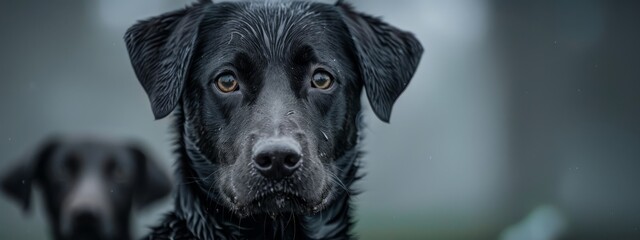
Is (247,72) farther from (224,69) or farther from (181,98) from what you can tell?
(181,98)

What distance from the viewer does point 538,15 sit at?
4.39 metres

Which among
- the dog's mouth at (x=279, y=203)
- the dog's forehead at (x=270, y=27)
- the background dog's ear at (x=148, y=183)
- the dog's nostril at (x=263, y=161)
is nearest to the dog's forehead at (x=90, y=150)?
the background dog's ear at (x=148, y=183)

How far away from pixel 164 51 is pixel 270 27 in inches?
18.5

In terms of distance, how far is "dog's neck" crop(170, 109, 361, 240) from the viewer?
3059mm

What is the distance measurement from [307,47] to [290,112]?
336mm

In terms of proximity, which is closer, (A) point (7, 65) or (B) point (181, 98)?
(B) point (181, 98)

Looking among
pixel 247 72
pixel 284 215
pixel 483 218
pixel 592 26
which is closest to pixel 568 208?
pixel 483 218

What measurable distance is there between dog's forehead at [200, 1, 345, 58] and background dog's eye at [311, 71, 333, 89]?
0.40 ft

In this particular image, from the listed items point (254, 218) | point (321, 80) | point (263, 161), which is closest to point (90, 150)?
point (254, 218)

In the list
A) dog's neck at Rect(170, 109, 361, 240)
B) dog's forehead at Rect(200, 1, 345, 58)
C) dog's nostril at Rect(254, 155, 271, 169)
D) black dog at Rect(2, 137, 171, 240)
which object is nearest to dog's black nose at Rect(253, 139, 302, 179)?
dog's nostril at Rect(254, 155, 271, 169)

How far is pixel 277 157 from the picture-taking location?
263cm

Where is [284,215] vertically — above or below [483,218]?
above

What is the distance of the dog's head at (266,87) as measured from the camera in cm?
279

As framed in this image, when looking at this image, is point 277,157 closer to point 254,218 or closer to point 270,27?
point 254,218
